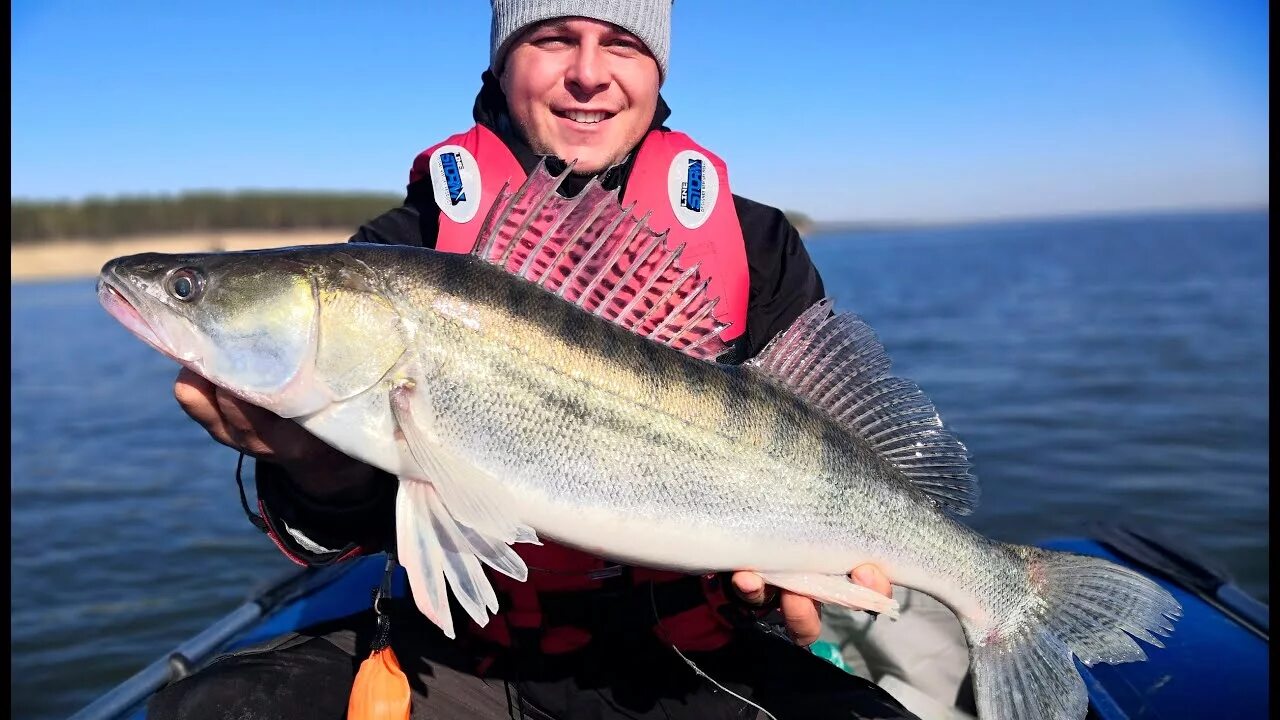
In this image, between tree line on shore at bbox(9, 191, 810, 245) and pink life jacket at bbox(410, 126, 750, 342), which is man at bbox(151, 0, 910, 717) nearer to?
pink life jacket at bbox(410, 126, 750, 342)

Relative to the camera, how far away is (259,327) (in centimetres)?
228

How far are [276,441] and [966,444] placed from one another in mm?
9239

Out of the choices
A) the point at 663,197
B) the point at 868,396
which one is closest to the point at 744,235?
the point at 663,197

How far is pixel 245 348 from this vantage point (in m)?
2.27

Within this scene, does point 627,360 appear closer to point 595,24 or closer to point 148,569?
point 595,24

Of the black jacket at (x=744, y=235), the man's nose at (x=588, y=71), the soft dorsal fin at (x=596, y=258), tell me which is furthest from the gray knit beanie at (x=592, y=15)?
the soft dorsal fin at (x=596, y=258)

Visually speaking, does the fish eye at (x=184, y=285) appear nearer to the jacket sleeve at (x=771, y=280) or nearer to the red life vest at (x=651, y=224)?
the red life vest at (x=651, y=224)

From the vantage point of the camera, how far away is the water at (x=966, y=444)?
7.10 m

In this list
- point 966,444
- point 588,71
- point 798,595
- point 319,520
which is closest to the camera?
point 798,595

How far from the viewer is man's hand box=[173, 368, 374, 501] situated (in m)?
2.41

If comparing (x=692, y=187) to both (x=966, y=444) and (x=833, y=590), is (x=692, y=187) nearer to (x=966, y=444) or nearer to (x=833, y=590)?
(x=833, y=590)

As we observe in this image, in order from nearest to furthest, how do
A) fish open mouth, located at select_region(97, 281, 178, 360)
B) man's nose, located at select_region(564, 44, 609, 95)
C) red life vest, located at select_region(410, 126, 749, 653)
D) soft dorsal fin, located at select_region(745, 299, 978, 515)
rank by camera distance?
fish open mouth, located at select_region(97, 281, 178, 360) → soft dorsal fin, located at select_region(745, 299, 978, 515) → red life vest, located at select_region(410, 126, 749, 653) → man's nose, located at select_region(564, 44, 609, 95)

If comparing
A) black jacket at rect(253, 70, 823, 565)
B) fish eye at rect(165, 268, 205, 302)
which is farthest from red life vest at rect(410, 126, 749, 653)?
fish eye at rect(165, 268, 205, 302)

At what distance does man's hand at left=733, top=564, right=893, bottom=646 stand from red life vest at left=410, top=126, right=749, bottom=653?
324 millimetres
